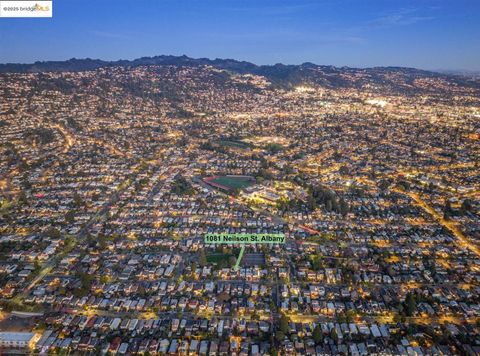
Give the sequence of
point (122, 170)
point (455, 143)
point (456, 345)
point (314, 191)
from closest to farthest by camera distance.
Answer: point (456, 345) < point (314, 191) < point (122, 170) < point (455, 143)

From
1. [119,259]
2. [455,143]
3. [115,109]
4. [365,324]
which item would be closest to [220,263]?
[119,259]

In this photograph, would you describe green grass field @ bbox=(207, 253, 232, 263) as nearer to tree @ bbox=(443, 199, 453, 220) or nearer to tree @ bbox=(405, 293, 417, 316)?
tree @ bbox=(405, 293, 417, 316)

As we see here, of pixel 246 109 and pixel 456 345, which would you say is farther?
pixel 246 109

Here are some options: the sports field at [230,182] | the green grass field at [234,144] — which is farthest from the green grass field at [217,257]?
the green grass field at [234,144]

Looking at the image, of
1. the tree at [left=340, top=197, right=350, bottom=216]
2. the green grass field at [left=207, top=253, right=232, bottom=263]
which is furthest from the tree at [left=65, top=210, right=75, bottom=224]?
the tree at [left=340, top=197, right=350, bottom=216]

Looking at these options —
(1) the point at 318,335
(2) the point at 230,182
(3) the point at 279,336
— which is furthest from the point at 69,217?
(1) the point at 318,335

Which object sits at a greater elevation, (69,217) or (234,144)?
(234,144)

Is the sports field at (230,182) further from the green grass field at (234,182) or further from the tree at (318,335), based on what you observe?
the tree at (318,335)

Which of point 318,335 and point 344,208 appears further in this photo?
point 344,208

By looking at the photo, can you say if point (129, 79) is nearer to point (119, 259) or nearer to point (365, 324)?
point (119, 259)

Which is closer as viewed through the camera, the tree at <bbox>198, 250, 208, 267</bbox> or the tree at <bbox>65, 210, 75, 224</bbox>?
the tree at <bbox>198, 250, 208, 267</bbox>

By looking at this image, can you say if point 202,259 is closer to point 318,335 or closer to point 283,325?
point 283,325
